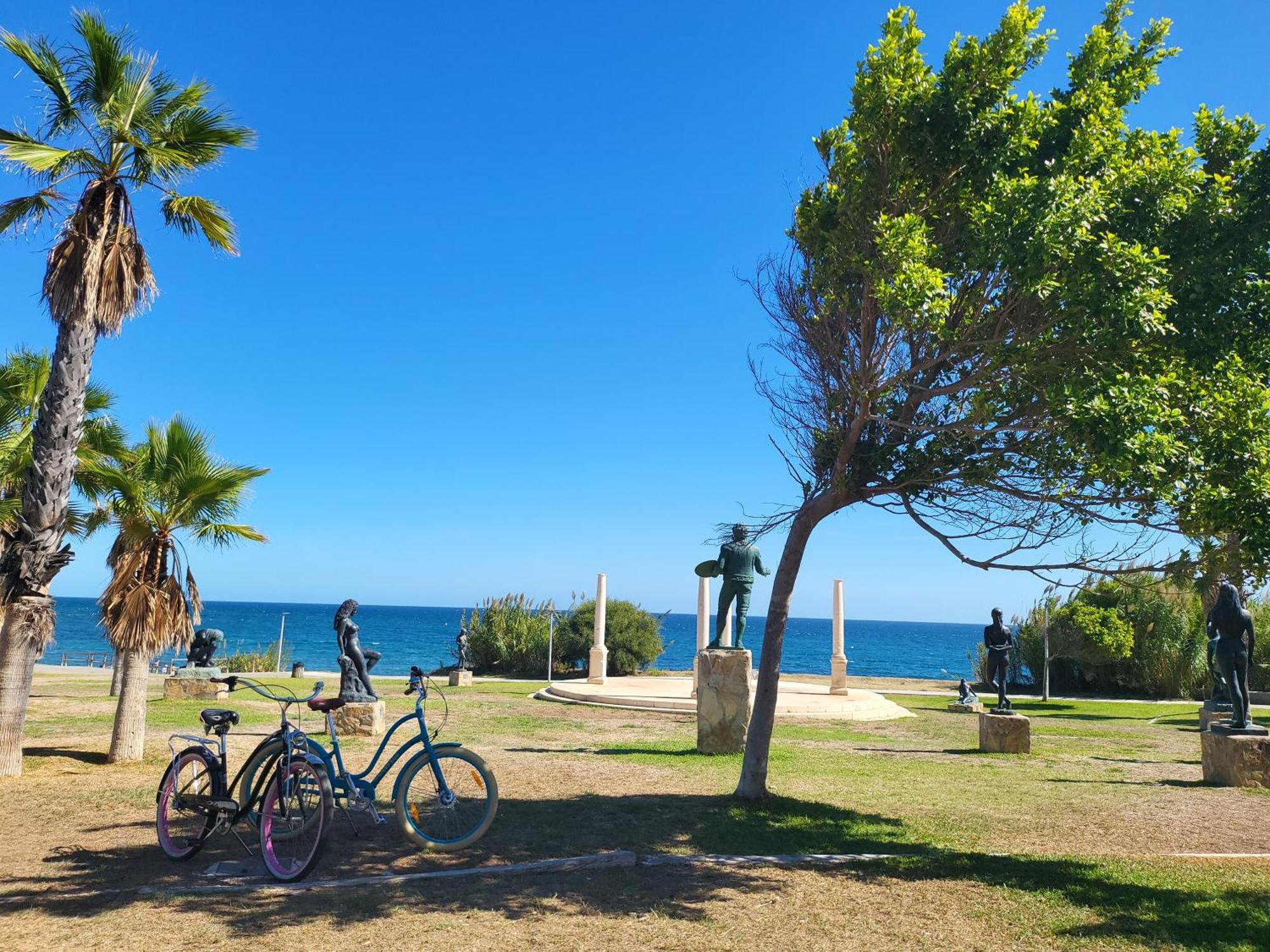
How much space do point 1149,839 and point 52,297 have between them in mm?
13523

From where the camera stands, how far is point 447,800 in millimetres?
7000

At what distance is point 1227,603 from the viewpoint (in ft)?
38.8

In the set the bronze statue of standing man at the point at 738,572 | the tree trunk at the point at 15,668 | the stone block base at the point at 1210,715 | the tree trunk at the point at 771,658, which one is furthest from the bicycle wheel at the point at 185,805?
the stone block base at the point at 1210,715

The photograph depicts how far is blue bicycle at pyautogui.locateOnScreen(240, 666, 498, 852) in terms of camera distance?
22.2 ft

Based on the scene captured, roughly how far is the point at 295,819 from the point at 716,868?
3.30 meters

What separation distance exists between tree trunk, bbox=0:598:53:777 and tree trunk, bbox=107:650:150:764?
114cm

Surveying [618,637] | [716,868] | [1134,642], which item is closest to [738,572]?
[716,868]

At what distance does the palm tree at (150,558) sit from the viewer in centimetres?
1097

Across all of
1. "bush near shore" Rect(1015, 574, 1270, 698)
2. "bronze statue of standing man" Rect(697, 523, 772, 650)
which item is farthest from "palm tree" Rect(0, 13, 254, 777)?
"bush near shore" Rect(1015, 574, 1270, 698)

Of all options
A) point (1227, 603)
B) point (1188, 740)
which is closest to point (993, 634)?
point (1188, 740)

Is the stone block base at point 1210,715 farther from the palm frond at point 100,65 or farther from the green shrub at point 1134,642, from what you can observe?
the palm frond at point 100,65

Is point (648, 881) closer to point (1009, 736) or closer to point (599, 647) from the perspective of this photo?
point (1009, 736)

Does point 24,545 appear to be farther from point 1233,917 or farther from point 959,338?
point 1233,917

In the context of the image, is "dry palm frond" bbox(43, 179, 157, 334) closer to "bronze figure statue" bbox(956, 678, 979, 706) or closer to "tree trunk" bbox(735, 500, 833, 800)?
"tree trunk" bbox(735, 500, 833, 800)
